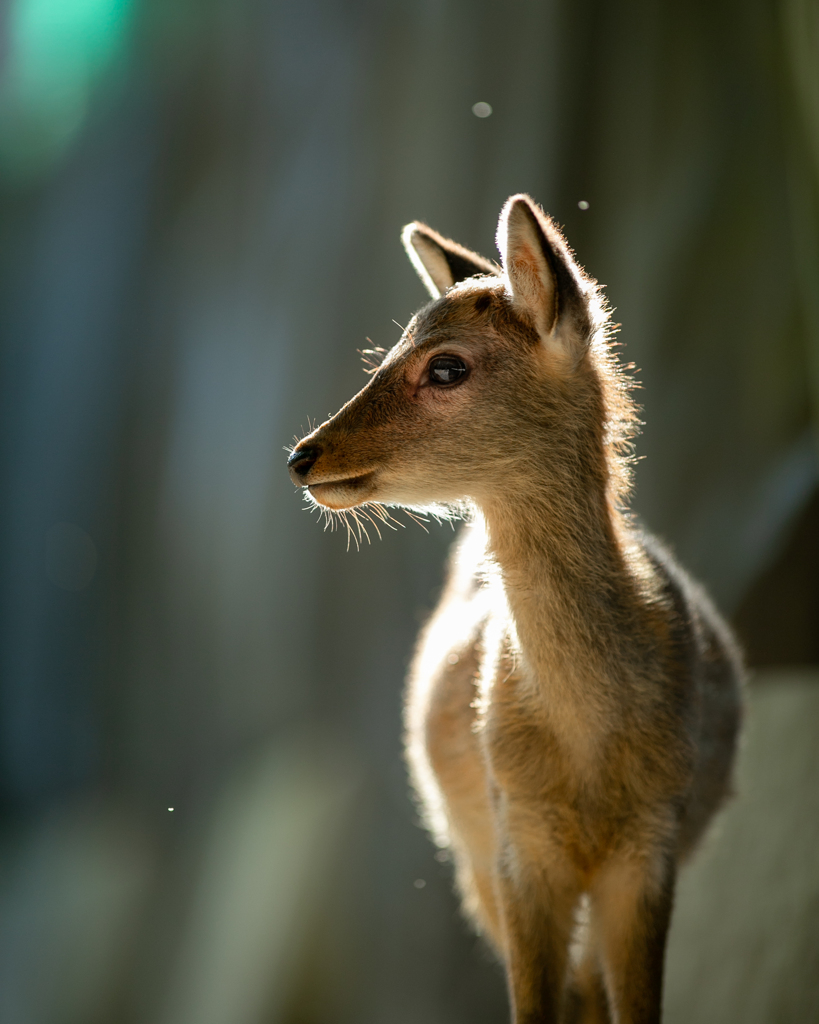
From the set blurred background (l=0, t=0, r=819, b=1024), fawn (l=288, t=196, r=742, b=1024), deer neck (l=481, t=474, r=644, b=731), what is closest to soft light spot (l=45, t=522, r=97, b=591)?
A: blurred background (l=0, t=0, r=819, b=1024)

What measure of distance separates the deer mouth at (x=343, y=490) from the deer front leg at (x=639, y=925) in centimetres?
91

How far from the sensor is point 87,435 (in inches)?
141

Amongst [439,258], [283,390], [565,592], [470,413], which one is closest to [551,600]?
[565,592]

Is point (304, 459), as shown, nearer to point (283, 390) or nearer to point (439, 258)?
point (439, 258)

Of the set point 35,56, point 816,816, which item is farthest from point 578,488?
point 35,56

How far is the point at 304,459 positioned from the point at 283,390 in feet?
6.45

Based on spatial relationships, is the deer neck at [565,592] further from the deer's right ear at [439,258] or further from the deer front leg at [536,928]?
the deer's right ear at [439,258]

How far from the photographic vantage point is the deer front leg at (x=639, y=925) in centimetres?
173

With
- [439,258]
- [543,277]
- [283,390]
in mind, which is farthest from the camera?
[283,390]

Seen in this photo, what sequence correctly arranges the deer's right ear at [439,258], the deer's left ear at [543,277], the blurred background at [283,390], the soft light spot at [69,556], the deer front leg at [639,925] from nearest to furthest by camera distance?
the deer's left ear at [543,277], the deer front leg at [639,925], the deer's right ear at [439,258], the blurred background at [283,390], the soft light spot at [69,556]

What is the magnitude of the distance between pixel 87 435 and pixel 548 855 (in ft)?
8.64

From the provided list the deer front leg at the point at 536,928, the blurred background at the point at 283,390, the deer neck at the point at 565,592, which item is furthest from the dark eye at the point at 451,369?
the blurred background at the point at 283,390

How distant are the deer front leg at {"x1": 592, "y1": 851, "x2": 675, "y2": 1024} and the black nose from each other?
1.01 meters

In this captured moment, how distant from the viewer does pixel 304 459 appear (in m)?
1.76
